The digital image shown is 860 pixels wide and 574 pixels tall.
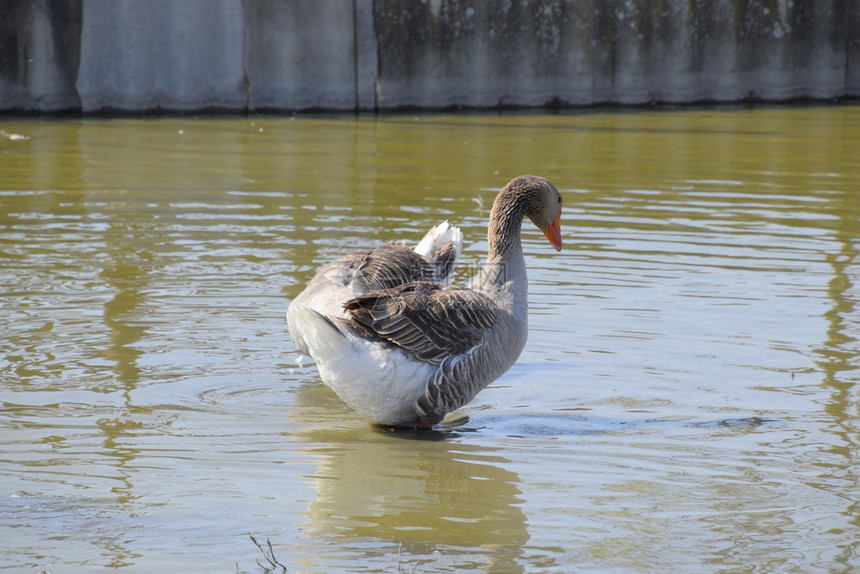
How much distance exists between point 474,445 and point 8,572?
2.12m

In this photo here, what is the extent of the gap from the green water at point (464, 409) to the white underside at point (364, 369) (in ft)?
0.69

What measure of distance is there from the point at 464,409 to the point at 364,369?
36.1 inches

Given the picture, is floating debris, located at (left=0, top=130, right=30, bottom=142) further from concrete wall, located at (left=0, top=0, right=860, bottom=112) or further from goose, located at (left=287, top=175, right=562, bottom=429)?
goose, located at (left=287, top=175, right=562, bottom=429)

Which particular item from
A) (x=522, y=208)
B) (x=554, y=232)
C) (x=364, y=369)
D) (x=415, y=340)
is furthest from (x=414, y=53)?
(x=364, y=369)

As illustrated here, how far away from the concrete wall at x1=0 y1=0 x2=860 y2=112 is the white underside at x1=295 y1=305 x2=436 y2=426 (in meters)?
10.5

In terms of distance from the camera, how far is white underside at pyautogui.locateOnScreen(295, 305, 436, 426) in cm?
461

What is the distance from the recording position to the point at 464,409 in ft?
17.8

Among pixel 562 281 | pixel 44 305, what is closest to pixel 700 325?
pixel 562 281

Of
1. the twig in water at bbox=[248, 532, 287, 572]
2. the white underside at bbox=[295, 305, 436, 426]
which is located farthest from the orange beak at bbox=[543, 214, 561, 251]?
the twig in water at bbox=[248, 532, 287, 572]

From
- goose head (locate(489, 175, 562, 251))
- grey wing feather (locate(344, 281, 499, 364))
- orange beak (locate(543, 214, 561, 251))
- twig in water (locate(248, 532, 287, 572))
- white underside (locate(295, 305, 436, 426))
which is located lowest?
twig in water (locate(248, 532, 287, 572))

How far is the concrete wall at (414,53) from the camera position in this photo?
46.1 ft

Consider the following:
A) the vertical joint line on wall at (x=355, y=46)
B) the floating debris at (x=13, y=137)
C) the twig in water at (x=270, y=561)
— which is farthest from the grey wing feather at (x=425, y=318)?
the vertical joint line on wall at (x=355, y=46)

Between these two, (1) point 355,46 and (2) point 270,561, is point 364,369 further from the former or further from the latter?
(1) point 355,46

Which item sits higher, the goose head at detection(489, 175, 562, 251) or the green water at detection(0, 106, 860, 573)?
the goose head at detection(489, 175, 562, 251)
